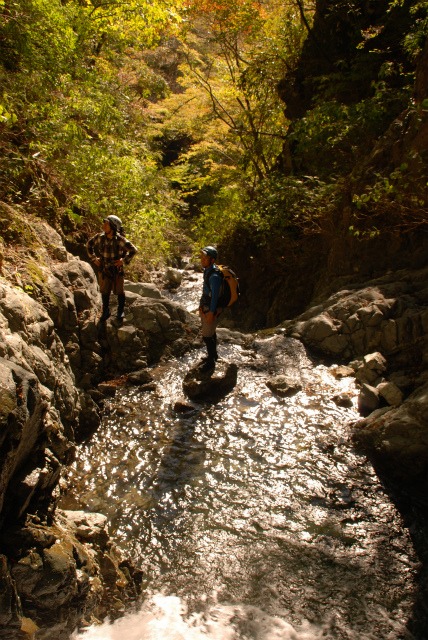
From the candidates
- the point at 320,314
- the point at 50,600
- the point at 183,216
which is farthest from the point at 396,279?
the point at 183,216

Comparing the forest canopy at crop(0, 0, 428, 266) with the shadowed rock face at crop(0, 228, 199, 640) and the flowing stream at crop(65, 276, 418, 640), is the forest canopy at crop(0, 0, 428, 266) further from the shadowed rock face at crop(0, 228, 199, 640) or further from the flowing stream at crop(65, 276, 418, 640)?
the flowing stream at crop(65, 276, 418, 640)

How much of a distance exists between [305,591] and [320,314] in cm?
622

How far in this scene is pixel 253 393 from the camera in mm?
7879

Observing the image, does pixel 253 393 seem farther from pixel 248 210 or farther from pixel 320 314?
pixel 248 210

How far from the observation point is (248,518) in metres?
5.12

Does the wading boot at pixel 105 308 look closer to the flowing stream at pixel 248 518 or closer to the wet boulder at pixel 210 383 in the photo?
the flowing stream at pixel 248 518

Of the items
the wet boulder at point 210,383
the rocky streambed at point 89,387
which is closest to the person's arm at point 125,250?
the rocky streambed at point 89,387

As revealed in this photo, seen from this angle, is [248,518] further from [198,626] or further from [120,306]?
[120,306]

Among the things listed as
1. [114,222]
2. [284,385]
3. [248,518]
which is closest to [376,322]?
[284,385]

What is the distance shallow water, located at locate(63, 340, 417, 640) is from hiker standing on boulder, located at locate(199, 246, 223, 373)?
1.06 m

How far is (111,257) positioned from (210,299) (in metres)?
2.09

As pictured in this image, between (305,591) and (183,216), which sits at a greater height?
(183,216)

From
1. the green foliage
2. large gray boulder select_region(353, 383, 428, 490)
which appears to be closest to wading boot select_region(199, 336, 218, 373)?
large gray boulder select_region(353, 383, 428, 490)

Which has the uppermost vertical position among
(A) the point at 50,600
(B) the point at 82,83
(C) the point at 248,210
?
(C) the point at 248,210
